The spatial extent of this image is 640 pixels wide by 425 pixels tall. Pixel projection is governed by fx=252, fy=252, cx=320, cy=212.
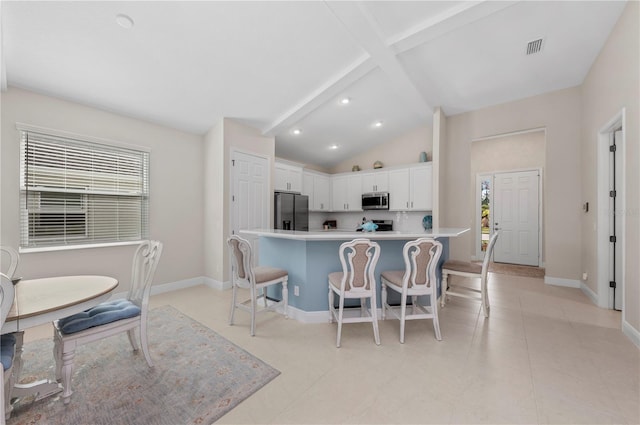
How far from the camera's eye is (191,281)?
420 cm

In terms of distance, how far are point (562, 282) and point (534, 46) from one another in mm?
3586

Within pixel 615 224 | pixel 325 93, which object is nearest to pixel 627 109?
pixel 615 224

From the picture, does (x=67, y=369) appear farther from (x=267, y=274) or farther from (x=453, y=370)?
(x=453, y=370)

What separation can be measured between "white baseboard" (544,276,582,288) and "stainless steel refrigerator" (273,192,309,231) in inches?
172

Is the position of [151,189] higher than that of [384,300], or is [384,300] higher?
[151,189]

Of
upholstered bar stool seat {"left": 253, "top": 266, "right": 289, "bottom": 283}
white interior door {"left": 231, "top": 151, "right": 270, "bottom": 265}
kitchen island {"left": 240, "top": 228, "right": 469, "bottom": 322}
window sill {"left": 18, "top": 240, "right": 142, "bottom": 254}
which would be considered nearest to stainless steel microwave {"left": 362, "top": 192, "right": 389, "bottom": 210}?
white interior door {"left": 231, "top": 151, "right": 270, "bottom": 265}

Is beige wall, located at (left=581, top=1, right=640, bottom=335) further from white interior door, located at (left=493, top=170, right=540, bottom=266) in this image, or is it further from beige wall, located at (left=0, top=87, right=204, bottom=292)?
beige wall, located at (left=0, top=87, right=204, bottom=292)

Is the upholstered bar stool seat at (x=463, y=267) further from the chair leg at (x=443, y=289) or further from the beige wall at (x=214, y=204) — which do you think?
the beige wall at (x=214, y=204)

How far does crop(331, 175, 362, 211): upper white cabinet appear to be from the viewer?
245 inches

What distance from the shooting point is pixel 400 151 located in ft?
19.4

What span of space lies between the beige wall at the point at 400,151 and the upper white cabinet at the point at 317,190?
83 centimetres

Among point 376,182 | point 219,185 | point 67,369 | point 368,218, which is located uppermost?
point 376,182

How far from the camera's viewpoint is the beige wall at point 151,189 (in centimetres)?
270

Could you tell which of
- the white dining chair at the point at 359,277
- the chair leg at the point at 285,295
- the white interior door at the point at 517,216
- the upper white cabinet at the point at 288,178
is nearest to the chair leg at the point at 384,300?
the white dining chair at the point at 359,277
